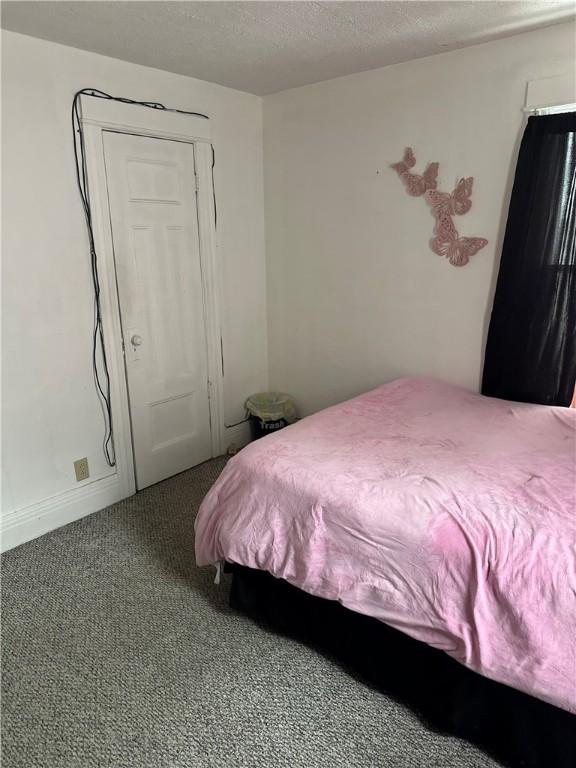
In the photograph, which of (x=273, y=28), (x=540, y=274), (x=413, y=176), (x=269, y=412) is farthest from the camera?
(x=269, y=412)

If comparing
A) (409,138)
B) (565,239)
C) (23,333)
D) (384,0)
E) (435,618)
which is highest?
(384,0)

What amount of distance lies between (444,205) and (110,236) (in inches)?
70.0

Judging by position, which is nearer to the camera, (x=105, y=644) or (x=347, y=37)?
(x=105, y=644)

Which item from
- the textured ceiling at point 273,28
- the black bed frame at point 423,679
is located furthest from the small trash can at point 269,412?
the textured ceiling at point 273,28

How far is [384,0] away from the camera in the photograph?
2018mm

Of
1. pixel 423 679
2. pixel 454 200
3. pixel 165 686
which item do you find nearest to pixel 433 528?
pixel 423 679

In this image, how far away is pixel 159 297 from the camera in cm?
307

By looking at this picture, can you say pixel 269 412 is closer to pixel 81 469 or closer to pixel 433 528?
pixel 81 469

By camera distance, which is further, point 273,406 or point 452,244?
point 273,406

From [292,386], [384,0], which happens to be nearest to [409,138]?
[384,0]

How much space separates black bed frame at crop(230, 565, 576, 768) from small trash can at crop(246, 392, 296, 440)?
162 cm

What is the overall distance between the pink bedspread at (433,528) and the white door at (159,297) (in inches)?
46.3

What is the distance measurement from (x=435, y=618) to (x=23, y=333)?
217 centimetres

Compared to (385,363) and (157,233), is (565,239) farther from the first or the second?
(157,233)
